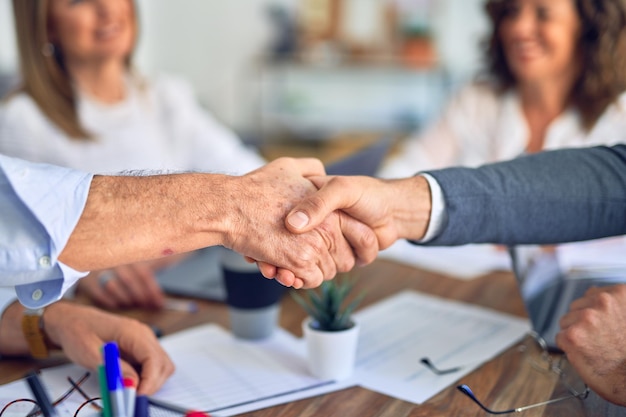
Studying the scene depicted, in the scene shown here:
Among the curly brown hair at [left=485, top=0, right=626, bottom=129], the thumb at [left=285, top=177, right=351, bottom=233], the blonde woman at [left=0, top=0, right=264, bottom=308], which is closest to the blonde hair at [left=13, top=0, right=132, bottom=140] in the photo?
the blonde woman at [left=0, top=0, right=264, bottom=308]

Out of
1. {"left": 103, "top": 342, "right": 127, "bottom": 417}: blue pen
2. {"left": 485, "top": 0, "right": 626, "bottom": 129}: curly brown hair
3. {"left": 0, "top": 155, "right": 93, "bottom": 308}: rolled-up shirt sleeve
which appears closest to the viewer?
{"left": 103, "top": 342, "right": 127, "bottom": 417}: blue pen

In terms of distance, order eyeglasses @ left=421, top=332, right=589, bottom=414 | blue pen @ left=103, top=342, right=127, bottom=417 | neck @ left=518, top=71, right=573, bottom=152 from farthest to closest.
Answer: neck @ left=518, top=71, right=573, bottom=152, eyeglasses @ left=421, top=332, right=589, bottom=414, blue pen @ left=103, top=342, right=127, bottom=417

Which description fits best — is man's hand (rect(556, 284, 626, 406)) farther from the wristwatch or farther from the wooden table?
the wristwatch

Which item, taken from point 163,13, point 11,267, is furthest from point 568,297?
point 163,13

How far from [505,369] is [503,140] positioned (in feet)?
3.37

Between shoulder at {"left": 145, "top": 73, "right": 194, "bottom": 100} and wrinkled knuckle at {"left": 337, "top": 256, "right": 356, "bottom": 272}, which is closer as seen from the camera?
wrinkled knuckle at {"left": 337, "top": 256, "right": 356, "bottom": 272}

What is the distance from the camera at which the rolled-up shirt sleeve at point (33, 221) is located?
2.37 feet

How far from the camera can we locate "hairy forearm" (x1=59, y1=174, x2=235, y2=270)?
762 millimetres

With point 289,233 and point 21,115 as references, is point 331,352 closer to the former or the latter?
point 289,233

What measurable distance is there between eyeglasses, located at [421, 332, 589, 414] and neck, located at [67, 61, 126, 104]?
1318 mm

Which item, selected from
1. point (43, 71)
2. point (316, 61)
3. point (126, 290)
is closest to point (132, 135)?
point (43, 71)

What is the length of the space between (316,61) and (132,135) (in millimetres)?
3666

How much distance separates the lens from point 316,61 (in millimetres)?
5395

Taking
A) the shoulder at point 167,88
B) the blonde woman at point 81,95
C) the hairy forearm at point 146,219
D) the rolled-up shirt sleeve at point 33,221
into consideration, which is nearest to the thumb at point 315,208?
the hairy forearm at point 146,219
